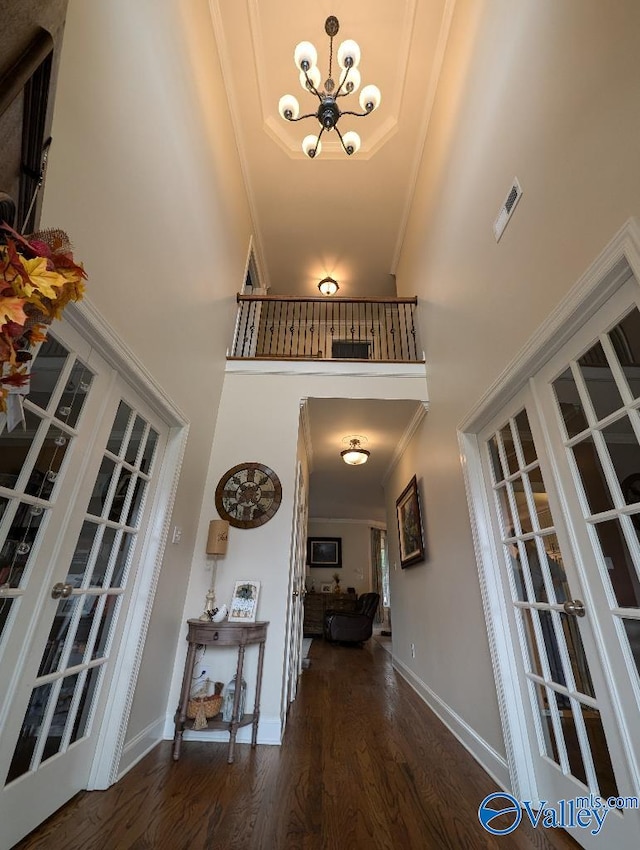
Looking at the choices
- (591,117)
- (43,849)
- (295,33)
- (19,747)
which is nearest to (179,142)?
(295,33)

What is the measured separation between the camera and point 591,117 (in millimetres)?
1477

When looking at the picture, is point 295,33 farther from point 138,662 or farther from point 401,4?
point 138,662

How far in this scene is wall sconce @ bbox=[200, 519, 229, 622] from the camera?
109 inches

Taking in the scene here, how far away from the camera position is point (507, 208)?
2.14 meters

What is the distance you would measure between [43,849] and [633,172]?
3245mm

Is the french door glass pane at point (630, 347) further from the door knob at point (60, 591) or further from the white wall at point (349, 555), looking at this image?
the white wall at point (349, 555)

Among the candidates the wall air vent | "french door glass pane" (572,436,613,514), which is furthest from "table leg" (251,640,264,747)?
the wall air vent

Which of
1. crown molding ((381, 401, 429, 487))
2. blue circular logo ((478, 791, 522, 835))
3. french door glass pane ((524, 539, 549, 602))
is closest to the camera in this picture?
blue circular logo ((478, 791, 522, 835))

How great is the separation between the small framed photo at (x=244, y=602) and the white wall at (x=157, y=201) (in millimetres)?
398

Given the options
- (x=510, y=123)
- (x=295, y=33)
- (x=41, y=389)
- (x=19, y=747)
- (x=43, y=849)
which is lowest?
(x=43, y=849)

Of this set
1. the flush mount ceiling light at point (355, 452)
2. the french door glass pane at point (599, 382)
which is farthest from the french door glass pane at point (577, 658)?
the flush mount ceiling light at point (355, 452)

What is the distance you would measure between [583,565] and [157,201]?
3.08 meters

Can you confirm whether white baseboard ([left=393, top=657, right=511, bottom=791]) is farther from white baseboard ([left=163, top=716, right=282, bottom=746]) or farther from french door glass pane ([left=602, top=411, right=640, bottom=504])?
→ french door glass pane ([left=602, top=411, right=640, bottom=504])

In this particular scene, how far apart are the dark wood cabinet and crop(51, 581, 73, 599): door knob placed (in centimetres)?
744
